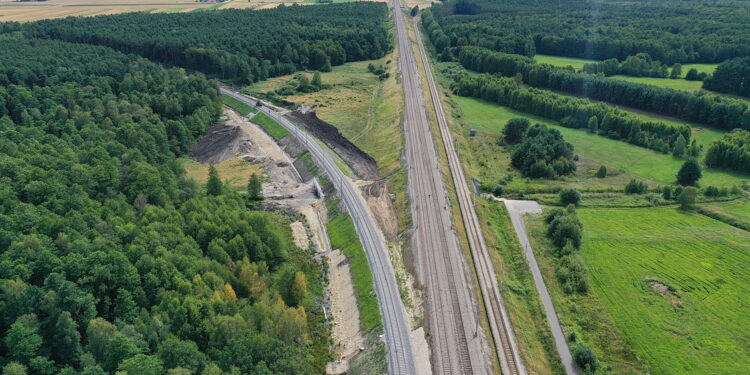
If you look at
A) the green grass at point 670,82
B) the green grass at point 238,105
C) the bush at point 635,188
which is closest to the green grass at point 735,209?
the bush at point 635,188

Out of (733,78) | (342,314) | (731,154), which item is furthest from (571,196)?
(733,78)

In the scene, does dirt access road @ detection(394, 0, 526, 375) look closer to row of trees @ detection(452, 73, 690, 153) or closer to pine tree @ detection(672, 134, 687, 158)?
row of trees @ detection(452, 73, 690, 153)

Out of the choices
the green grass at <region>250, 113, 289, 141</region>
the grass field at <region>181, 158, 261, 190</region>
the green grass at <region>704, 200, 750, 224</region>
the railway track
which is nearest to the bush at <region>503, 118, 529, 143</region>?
the railway track

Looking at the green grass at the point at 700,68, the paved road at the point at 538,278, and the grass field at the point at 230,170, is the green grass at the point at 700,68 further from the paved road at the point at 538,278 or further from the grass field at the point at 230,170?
the grass field at the point at 230,170

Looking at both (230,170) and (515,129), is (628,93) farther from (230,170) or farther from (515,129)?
(230,170)

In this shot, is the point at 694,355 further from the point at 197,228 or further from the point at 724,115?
the point at 724,115
